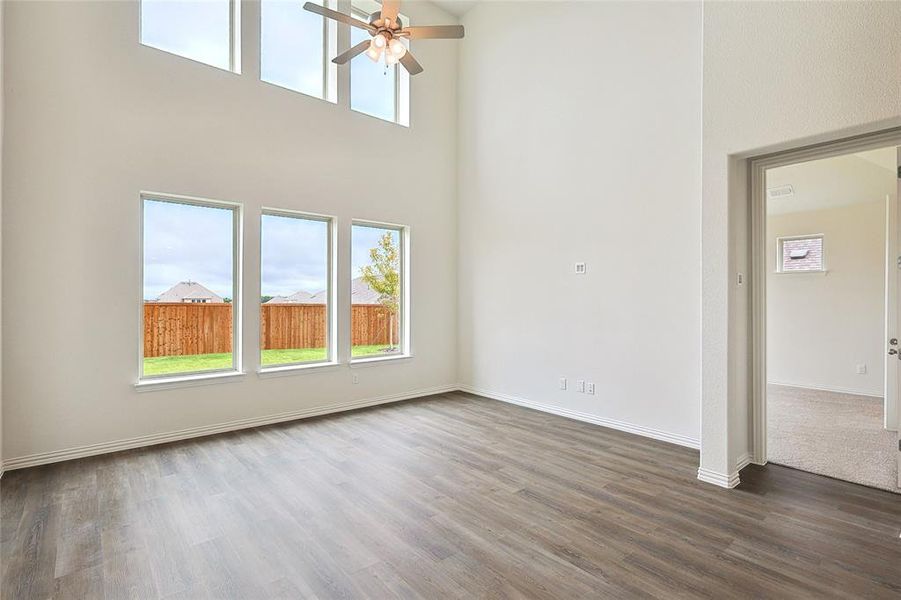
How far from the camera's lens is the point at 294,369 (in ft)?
16.5

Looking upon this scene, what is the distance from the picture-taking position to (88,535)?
8.34 feet

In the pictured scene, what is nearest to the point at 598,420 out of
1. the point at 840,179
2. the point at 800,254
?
the point at 840,179

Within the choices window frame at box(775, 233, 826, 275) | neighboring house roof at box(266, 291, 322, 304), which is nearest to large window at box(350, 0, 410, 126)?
neighboring house roof at box(266, 291, 322, 304)

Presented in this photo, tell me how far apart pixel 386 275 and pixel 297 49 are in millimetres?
2904

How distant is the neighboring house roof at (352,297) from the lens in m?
5.12

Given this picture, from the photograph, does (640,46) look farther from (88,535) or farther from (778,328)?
(88,535)

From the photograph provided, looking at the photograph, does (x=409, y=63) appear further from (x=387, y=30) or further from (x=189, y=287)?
(x=189, y=287)

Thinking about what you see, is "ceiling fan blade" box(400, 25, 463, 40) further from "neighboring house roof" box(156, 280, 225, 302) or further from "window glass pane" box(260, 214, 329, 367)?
"neighboring house roof" box(156, 280, 225, 302)

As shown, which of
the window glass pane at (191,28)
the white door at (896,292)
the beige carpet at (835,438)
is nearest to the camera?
the white door at (896,292)

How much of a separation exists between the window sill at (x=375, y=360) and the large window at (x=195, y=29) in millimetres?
3531

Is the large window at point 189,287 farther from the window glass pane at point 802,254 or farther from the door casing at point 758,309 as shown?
the window glass pane at point 802,254

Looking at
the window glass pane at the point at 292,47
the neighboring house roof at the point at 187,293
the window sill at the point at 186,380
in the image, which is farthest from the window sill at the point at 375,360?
the window glass pane at the point at 292,47

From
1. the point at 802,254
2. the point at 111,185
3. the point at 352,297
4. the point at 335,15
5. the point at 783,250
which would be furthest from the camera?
the point at 783,250

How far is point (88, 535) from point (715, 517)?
3.73m
